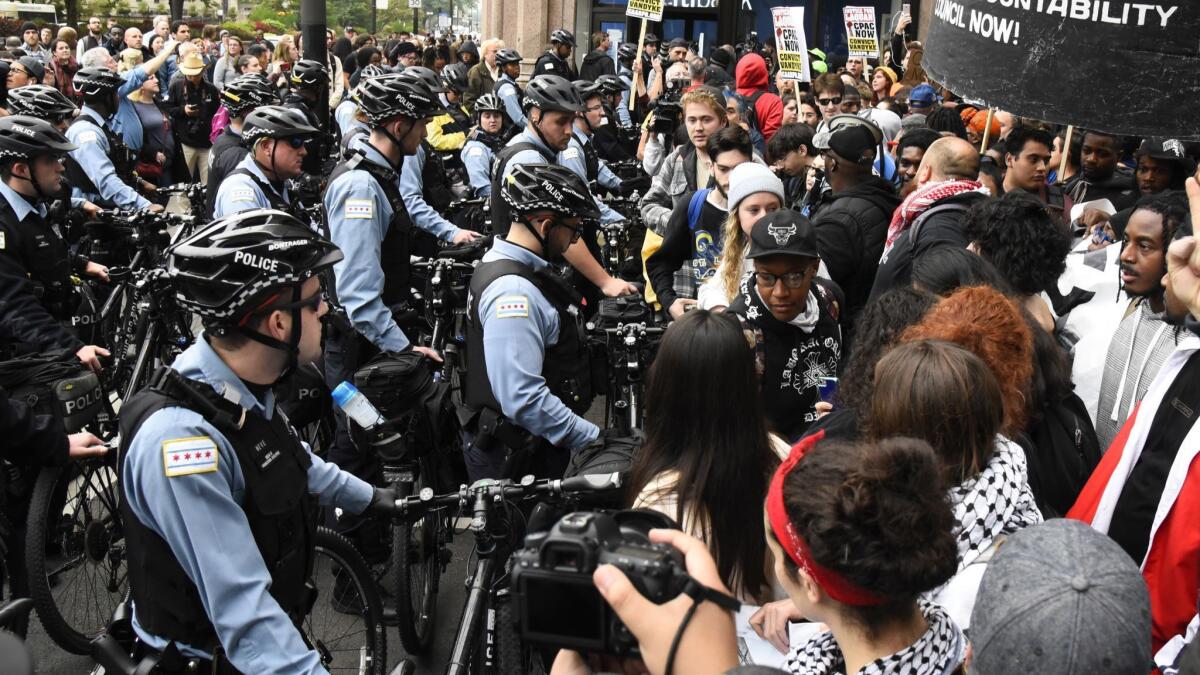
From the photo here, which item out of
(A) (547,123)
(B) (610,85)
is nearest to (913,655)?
(A) (547,123)

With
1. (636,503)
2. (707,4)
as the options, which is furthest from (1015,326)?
(707,4)

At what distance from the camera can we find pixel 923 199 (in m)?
5.30

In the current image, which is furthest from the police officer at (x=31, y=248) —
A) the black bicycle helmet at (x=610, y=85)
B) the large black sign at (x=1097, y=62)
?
the black bicycle helmet at (x=610, y=85)

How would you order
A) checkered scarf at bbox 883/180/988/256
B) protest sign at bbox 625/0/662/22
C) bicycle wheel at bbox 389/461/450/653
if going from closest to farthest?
bicycle wheel at bbox 389/461/450/653 → checkered scarf at bbox 883/180/988/256 → protest sign at bbox 625/0/662/22

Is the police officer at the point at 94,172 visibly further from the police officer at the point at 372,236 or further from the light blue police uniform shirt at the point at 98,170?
the police officer at the point at 372,236

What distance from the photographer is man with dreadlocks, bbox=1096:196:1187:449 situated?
3.96 meters

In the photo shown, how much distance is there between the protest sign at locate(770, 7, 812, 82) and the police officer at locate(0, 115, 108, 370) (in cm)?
754

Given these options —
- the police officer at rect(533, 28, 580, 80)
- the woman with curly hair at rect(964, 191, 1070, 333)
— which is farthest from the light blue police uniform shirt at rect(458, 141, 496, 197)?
the woman with curly hair at rect(964, 191, 1070, 333)

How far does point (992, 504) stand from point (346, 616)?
271 centimetres

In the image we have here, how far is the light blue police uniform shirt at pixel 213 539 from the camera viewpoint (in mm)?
2857

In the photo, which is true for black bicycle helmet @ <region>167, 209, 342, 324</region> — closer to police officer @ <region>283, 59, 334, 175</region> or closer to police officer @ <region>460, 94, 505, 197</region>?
police officer @ <region>460, 94, 505, 197</region>

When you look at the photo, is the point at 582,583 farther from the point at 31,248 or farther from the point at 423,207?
the point at 423,207

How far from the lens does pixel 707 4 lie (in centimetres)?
2450

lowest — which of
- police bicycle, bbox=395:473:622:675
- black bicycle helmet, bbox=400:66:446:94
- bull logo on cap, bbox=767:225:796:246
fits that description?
police bicycle, bbox=395:473:622:675
